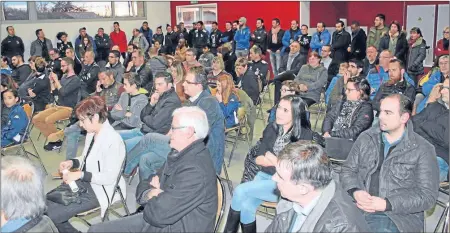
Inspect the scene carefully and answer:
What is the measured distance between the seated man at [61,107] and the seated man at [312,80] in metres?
2.81

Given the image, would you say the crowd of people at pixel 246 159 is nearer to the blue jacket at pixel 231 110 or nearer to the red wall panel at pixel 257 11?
the blue jacket at pixel 231 110

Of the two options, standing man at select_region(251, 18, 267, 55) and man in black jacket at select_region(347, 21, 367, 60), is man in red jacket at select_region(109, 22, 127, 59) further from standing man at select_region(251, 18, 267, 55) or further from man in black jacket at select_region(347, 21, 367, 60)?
man in black jacket at select_region(347, 21, 367, 60)

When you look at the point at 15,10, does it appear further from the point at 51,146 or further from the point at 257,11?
the point at 51,146

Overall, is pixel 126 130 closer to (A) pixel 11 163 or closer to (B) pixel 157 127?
(B) pixel 157 127

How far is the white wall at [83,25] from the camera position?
45.2 feet

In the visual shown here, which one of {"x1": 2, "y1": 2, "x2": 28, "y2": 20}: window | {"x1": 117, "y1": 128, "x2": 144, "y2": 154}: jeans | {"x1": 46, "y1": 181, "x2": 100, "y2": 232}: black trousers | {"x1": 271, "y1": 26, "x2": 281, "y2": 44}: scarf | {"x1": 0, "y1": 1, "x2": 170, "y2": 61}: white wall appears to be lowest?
{"x1": 46, "y1": 181, "x2": 100, "y2": 232}: black trousers

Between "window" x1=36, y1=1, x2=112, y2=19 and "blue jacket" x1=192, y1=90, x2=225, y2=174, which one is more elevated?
"window" x1=36, y1=1, x2=112, y2=19

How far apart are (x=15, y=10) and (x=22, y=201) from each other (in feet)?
43.3

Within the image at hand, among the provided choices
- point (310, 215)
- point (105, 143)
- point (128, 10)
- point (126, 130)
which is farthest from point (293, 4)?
point (310, 215)

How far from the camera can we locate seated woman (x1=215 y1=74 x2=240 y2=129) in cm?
502

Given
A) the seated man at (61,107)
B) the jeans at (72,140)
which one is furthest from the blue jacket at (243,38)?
the jeans at (72,140)

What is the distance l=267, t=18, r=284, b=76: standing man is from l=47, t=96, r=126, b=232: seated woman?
783 cm

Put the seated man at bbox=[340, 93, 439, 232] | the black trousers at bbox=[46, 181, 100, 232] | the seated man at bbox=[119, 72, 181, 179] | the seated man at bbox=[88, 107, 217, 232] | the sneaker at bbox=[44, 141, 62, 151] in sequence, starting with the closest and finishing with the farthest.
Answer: the seated man at bbox=[88, 107, 217, 232] < the seated man at bbox=[340, 93, 439, 232] < the black trousers at bbox=[46, 181, 100, 232] < the seated man at bbox=[119, 72, 181, 179] < the sneaker at bbox=[44, 141, 62, 151]

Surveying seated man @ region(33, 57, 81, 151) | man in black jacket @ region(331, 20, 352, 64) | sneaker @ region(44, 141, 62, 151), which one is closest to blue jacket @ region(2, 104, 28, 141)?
seated man @ region(33, 57, 81, 151)
